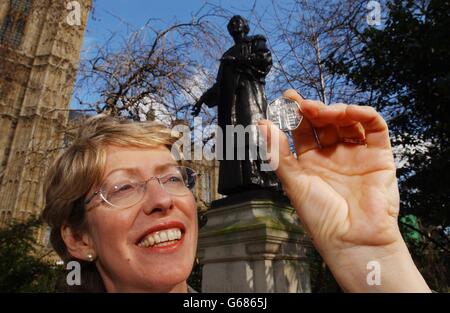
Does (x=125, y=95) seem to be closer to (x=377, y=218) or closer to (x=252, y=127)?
(x=252, y=127)

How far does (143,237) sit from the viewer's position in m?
1.23

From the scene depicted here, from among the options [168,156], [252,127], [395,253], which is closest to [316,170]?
[395,253]

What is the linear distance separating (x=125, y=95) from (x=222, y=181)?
2840mm

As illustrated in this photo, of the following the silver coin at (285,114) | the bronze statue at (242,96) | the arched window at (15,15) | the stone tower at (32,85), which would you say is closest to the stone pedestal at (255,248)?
the bronze statue at (242,96)

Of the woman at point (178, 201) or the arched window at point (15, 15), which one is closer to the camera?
the woman at point (178, 201)

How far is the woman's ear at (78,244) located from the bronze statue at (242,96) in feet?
9.48

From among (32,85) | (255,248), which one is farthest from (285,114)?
(32,85)

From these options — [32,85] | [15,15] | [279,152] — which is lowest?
[279,152]

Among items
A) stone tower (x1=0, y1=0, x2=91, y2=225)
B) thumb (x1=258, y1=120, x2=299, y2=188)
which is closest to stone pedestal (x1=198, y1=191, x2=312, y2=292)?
thumb (x1=258, y1=120, x2=299, y2=188)

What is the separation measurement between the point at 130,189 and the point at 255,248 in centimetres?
225

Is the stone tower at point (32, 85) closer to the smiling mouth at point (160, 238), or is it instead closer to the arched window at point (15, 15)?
the arched window at point (15, 15)

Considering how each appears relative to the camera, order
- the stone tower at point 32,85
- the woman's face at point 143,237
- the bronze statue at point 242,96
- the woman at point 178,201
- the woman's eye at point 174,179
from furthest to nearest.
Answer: the stone tower at point 32,85
the bronze statue at point 242,96
the woman's eye at point 174,179
the woman's face at point 143,237
the woman at point 178,201

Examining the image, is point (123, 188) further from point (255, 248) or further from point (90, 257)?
point (255, 248)

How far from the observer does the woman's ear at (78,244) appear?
4.39ft
